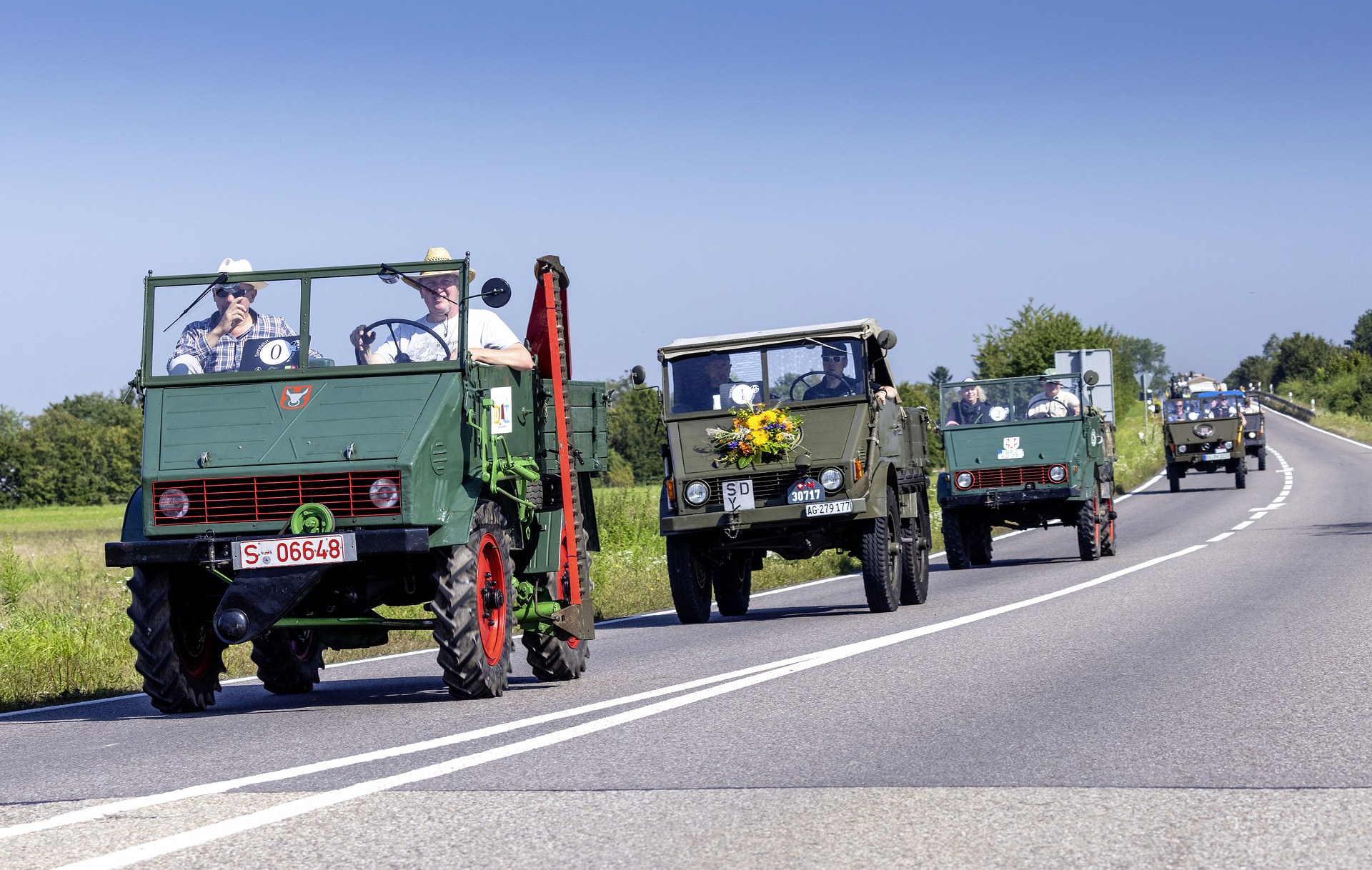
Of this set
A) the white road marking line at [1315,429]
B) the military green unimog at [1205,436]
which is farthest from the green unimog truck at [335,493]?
the white road marking line at [1315,429]

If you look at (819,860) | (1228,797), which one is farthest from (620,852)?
(1228,797)

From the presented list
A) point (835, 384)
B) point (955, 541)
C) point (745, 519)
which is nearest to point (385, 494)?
point (745, 519)

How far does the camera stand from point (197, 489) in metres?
8.57

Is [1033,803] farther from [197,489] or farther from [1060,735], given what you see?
[197,489]

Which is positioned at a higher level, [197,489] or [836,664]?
[197,489]

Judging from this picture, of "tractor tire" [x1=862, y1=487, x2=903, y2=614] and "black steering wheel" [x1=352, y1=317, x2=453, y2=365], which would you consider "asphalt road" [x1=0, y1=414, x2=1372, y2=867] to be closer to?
"tractor tire" [x1=862, y1=487, x2=903, y2=614]

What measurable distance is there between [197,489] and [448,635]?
1588 mm

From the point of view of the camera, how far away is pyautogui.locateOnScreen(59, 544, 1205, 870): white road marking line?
505 centimetres

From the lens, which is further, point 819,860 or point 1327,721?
point 1327,721

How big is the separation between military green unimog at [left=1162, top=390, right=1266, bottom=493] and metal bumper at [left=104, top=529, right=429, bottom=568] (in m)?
37.3

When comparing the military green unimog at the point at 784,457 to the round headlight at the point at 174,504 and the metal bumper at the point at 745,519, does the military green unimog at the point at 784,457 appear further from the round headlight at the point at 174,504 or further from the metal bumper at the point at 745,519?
the round headlight at the point at 174,504

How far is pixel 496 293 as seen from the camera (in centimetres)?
880

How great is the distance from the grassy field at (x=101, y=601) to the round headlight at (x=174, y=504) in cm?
272

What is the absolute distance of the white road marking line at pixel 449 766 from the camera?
5055 millimetres
